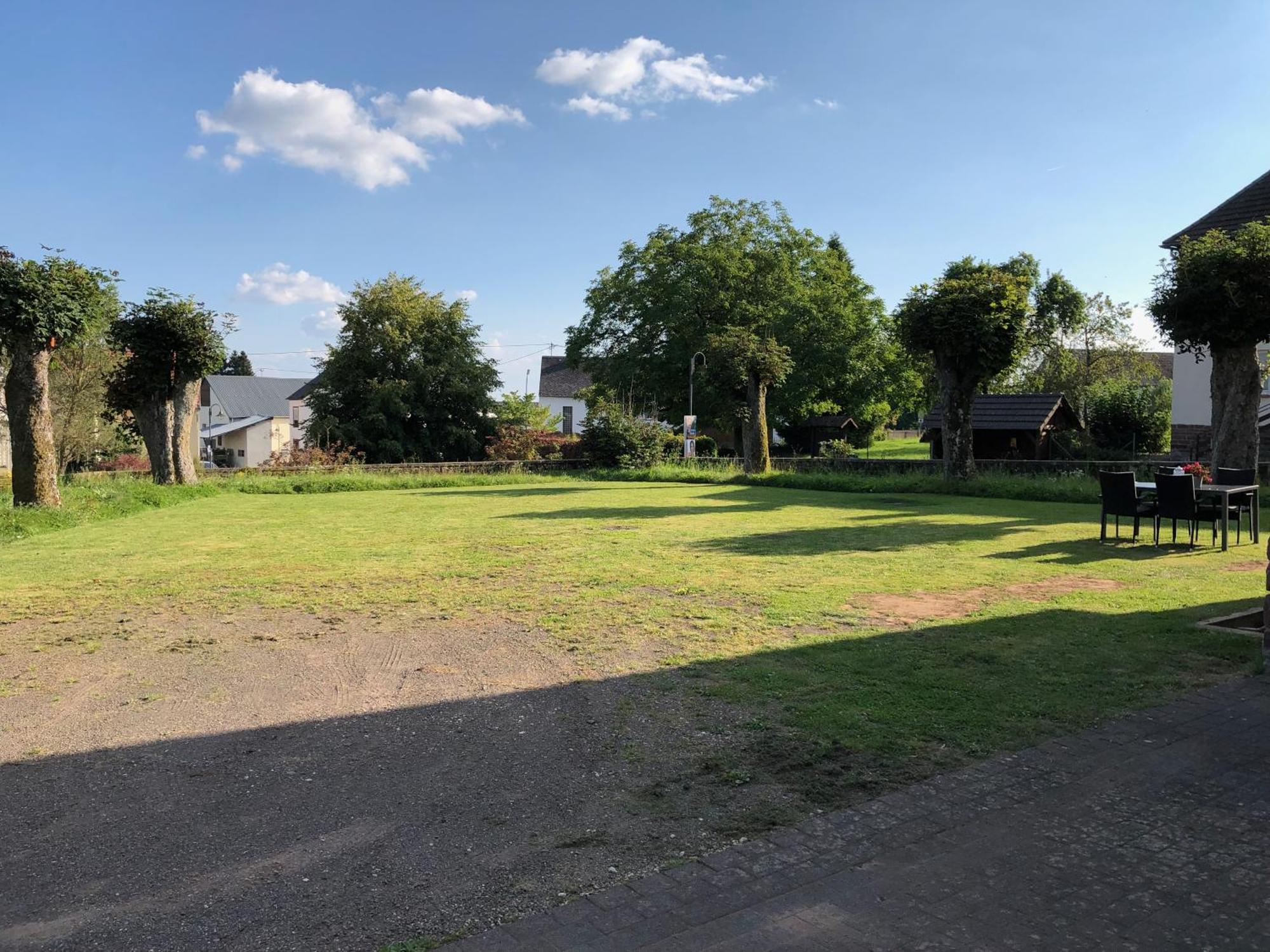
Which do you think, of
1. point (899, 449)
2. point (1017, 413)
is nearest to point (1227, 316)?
point (1017, 413)

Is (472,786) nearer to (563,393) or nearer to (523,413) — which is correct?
(523,413)

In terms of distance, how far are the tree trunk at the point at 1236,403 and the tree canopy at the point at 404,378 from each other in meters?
35.7

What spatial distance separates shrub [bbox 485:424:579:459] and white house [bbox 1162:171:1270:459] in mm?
20966

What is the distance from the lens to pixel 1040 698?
499 cm

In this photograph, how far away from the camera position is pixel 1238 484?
12289 mm

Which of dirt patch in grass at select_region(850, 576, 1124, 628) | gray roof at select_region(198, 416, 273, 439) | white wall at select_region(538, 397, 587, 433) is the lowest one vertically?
dirt patch in grass at select_region(850, 576, 1124, 628)

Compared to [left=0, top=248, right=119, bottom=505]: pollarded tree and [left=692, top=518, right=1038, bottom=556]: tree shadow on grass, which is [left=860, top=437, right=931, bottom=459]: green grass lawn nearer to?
[left=692, top=518, right=1038, bottom=556]: tree shadow on grass

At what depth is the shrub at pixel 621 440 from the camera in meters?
32.2

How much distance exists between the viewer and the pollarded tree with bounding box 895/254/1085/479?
20.0 meters

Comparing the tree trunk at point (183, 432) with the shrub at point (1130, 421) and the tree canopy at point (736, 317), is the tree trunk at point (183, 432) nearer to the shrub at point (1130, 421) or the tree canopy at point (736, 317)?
the tree canopy at point (736, 317)

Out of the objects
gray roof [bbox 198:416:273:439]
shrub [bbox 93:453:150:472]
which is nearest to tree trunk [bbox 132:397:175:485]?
shrub [bbox 93:453:150:472]

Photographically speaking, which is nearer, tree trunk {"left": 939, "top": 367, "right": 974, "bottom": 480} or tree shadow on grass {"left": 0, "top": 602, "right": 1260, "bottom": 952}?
tree shadow on grass {"left": 0, "top": 602, "right": 1260, "bottom": 952}

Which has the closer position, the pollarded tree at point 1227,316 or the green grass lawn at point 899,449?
the pollarded tree at point 1227,316

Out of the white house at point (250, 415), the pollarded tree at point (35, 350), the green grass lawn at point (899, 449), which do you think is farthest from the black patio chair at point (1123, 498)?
the white house at point (250, 415)
